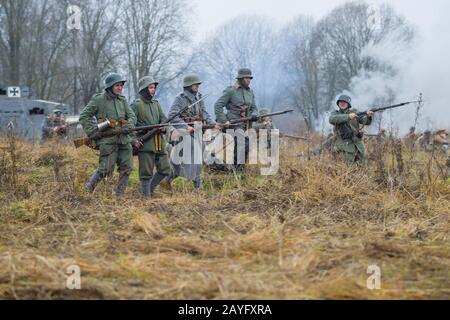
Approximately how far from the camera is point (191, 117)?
9.64m

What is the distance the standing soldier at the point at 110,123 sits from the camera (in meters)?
8.25

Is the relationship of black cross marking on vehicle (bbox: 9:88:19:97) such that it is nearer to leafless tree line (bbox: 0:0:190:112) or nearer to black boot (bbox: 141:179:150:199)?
leafless tree line (bbox: 0:0:190:112)

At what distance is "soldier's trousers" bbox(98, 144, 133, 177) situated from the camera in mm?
8251

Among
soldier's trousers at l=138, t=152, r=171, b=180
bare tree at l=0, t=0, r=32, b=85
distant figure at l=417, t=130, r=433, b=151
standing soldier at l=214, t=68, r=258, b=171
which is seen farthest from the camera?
bare tree at l=0, t=0, r=32, b=85

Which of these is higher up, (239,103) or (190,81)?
(190,81)

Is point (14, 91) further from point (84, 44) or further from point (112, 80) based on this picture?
point (112, 80)

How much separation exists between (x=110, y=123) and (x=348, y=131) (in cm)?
383

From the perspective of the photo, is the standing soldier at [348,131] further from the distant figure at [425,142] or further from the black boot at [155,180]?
the distant figure at [425,142]

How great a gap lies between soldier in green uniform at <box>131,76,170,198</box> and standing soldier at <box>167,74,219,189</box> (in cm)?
48

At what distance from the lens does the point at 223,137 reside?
1116 centimetres

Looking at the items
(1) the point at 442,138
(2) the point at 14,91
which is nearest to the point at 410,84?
(1) the point at 442,138

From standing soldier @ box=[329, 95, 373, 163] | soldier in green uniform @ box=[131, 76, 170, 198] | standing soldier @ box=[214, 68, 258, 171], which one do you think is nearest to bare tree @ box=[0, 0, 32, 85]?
standing soldier @ box=[214, 68, 258, 171]
